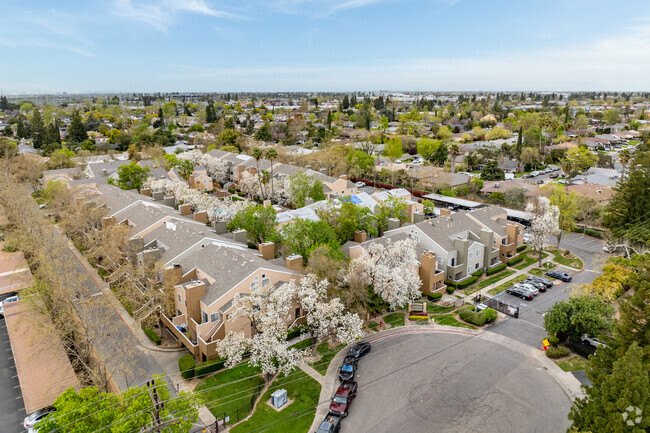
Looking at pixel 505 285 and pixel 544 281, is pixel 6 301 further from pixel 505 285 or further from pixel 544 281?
pixel 544 281

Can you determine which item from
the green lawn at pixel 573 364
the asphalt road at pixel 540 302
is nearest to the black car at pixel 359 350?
the asphalt road at pixel 540 302

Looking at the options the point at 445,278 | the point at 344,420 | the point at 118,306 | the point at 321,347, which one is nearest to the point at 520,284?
the point at 445,278

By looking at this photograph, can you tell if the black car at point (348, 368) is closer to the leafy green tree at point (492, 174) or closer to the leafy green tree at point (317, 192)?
the leafy green tree at point (317, 192)

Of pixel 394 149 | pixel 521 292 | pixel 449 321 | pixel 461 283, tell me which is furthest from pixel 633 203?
pixel 394 149

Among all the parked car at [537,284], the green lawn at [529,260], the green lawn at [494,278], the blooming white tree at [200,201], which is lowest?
the green lawn at [494,278]

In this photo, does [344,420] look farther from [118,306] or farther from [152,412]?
[118,306]

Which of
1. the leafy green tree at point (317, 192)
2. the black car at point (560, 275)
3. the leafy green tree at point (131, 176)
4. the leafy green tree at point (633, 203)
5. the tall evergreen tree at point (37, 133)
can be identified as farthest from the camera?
the tall evergreen tree at point (37, 133)
